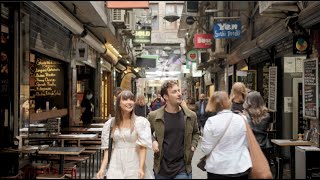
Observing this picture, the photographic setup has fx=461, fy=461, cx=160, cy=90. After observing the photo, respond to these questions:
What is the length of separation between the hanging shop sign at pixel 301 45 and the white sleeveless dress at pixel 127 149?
6.09 metres

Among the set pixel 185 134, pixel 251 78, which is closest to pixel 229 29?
pixel 185 134

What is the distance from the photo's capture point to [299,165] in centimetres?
773

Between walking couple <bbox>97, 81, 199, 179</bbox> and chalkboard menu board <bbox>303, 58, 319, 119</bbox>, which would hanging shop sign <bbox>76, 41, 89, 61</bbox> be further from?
walking couple <bbox>97, 81, 199, 179</bbox>

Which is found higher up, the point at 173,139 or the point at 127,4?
the point at 127,4

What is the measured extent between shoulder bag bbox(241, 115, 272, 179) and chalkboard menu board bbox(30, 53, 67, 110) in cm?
834

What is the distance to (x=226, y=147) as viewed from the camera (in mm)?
4562

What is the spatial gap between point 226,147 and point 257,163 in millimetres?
347

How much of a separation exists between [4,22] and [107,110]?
14.3 metres

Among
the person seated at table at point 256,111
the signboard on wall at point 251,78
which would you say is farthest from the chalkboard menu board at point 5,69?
the signboard on wall at point 251,78

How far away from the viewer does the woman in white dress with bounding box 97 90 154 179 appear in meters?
4.48

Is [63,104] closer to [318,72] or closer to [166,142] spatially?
[318,72]

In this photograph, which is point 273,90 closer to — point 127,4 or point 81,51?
point 81,51

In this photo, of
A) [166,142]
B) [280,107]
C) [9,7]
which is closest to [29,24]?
[9,7]

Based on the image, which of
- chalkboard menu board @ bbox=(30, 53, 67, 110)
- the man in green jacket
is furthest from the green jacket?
chalkboard menu board @ bbox=(30, 53, 67, 110)
